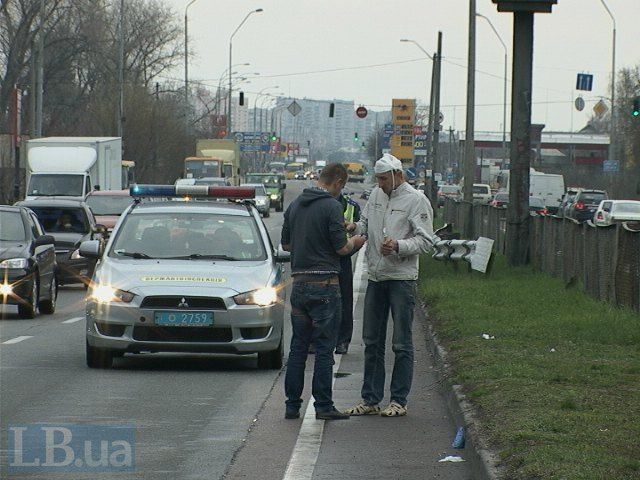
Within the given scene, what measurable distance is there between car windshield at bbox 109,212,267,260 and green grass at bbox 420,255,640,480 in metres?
2.18

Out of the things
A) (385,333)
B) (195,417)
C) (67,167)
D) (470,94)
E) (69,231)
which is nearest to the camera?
(195,417)

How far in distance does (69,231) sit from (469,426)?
61.1 ft

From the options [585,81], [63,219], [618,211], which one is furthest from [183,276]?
[585,81]

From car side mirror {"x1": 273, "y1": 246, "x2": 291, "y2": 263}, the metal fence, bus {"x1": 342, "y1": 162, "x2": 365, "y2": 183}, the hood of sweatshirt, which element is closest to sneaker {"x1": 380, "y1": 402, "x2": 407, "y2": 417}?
the hood of sweatshirt

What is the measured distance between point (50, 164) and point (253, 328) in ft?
110

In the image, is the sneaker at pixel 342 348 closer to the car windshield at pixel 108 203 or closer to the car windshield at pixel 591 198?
the car windshield at pixel 108 203

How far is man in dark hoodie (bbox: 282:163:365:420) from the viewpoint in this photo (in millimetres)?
10586

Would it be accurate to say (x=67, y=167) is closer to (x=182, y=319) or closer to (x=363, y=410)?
(x=182, y=319)

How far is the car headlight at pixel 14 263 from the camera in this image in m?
19.5

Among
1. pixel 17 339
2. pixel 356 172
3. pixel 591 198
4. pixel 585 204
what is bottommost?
pixel 356 172

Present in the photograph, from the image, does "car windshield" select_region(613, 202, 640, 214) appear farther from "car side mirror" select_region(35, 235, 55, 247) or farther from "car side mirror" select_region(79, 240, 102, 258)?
"car side mirror" select_region(79, 240, 102, 258)

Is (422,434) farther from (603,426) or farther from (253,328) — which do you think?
Result: (253,328)

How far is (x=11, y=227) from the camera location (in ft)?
68.0

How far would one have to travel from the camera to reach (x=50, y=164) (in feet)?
151
